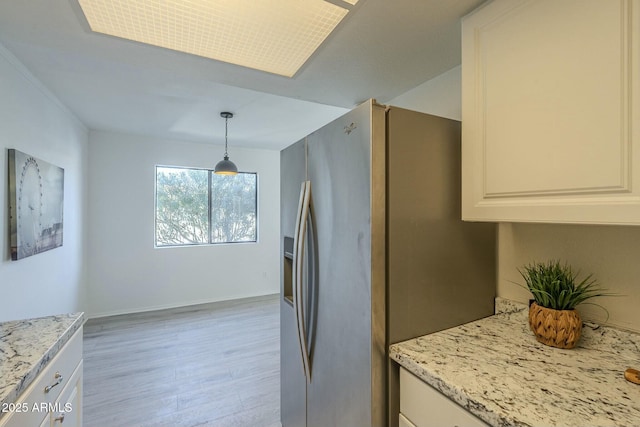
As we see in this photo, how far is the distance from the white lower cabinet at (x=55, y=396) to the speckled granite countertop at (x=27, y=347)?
3cm

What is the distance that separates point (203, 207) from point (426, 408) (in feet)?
14.7

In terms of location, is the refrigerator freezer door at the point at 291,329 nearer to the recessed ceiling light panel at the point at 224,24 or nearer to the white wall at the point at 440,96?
the recessed ceiling light panel at the point at 224,24

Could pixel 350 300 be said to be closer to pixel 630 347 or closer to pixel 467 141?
pixel 467 141

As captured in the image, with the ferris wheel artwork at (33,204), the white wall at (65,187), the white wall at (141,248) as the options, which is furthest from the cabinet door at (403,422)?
the white wall at (141,248)

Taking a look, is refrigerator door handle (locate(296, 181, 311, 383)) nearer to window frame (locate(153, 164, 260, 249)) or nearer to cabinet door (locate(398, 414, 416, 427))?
cabinet door (locate(398, 414, 416, 427))

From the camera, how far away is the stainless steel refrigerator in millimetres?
1057

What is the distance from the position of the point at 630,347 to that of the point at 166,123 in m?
4.21

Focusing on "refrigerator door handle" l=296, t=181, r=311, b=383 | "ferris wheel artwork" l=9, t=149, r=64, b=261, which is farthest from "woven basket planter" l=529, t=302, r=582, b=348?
"ferris wheel artwork" l=9, t=149, r=64, b=261

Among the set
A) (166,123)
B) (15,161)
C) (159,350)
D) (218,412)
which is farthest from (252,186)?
(218,412)

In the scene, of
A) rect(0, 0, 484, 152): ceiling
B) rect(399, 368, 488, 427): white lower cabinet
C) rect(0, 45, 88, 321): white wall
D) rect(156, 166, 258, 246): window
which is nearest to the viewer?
rect(399, 368, 488, 427): white lower cabinet

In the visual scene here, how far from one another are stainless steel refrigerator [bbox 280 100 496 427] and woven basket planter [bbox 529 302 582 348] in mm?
264

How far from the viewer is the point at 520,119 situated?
3.36 feet

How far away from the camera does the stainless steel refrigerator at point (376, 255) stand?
1057 mm

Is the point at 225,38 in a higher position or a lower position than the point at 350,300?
higher
